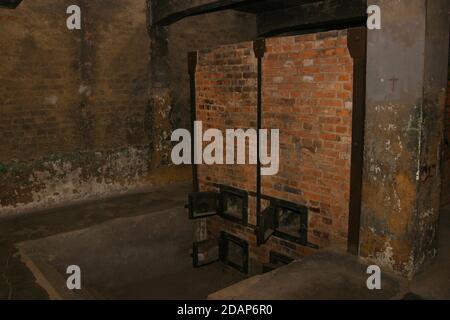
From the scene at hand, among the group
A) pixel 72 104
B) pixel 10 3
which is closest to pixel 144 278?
pixel 72 104

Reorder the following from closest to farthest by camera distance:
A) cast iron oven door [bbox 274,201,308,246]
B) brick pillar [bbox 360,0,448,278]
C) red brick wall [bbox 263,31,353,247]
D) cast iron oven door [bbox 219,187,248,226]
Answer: brick pillar [bbox 360,0,448,278] → red brick wall [bbox 263,31,353,247] → cast iron oven door [bbox 274,201,308,246] → cast iron oven door [bbox 219,187,248,226]

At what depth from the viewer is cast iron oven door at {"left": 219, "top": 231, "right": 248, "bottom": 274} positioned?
5.43 metres

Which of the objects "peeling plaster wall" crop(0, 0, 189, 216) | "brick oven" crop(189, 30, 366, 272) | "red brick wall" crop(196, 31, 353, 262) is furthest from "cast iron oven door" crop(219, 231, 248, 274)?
"peeling plaster wall" crop(0, 0, 189, 216)

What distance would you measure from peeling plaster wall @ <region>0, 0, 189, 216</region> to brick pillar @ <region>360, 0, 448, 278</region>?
4179 millimetres

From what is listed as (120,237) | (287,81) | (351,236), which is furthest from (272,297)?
(120,237)

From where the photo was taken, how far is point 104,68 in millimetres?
6148

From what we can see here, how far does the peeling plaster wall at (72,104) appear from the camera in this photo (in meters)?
5.37

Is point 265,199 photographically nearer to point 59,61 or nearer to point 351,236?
point 351,236

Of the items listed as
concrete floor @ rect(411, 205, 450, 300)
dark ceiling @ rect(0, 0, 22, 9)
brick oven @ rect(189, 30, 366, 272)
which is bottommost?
concrete floor @ rect(411, 205, 450, 300)

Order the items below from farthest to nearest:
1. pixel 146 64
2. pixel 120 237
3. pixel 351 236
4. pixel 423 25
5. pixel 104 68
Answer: pixel 146 64 → pixel 104 68 → pixel 120 237 → pixel 351 236 → pixel 423 25

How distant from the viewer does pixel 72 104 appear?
19.4 ft

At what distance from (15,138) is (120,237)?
201 centimetres

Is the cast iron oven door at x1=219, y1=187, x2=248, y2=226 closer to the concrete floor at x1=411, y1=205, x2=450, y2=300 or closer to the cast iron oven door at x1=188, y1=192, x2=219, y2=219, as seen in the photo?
the cast iron oven door at x1=188, y1=192, x2=219, y2=219

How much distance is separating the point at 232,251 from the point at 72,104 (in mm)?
3226
